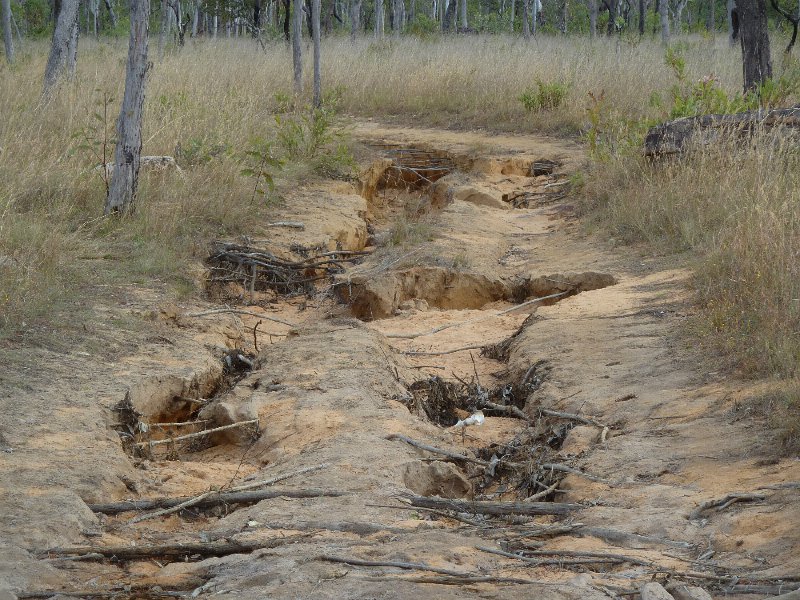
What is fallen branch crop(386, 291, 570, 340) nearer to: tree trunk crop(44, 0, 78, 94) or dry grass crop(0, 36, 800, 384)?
dry grass crop(0, 36, 800, 384)

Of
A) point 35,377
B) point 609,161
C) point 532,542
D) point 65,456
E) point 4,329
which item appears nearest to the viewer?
point 532,542

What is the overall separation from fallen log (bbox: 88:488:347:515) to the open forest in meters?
0.01

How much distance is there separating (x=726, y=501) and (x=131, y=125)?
5014mm

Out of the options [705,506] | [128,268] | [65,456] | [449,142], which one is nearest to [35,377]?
[65,456]

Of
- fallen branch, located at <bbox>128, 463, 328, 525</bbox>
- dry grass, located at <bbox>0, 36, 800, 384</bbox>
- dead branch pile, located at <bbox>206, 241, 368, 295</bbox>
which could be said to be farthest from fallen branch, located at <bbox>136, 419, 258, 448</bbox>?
dead branch pile, located at <bbox>206, 241, 368, 295</bbox>

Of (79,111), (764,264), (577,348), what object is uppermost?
(79,111)

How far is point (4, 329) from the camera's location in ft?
15.3

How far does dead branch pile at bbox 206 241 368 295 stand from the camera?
6.74 m

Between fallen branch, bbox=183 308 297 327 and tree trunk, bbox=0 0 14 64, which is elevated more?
tree trunk, bbox=0 0 14 64

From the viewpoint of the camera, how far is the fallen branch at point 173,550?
2.86m

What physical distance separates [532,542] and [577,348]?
2.30 meters

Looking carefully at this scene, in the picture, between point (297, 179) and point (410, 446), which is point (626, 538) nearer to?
point (410, 446)

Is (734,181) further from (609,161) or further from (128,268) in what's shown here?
(128,268)

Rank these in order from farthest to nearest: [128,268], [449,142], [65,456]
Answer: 1. [449,142]
2. [128,268]
3. [65,456]
